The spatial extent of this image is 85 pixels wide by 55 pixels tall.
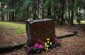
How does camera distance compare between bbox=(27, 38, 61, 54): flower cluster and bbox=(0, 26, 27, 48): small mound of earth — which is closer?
bbox=(27, 38, 61, 54): flower cluster

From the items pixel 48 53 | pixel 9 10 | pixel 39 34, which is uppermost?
pixel 9 10

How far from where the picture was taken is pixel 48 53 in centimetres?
820

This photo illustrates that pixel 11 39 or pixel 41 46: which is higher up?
pixel 11 39

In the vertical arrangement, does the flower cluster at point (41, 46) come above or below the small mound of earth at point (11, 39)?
below

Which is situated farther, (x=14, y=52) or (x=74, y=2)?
(x=74, y=2)

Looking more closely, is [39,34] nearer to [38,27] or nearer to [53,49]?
[38,27]

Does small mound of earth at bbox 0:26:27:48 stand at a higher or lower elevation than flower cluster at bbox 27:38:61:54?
higher

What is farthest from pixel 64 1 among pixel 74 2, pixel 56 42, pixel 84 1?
pixel 56 42

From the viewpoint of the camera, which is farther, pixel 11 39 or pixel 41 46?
pixel 11 39

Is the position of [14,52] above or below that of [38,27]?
below

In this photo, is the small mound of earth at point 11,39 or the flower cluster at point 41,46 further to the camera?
the small mound of earth at point 11,39

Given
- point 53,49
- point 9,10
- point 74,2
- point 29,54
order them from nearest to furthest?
point 29,54
point 53,49
point 74,2
point 9,10

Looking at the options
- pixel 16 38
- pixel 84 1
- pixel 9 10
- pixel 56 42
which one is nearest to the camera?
pixel 56 42

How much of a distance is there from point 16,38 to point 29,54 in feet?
7.90
